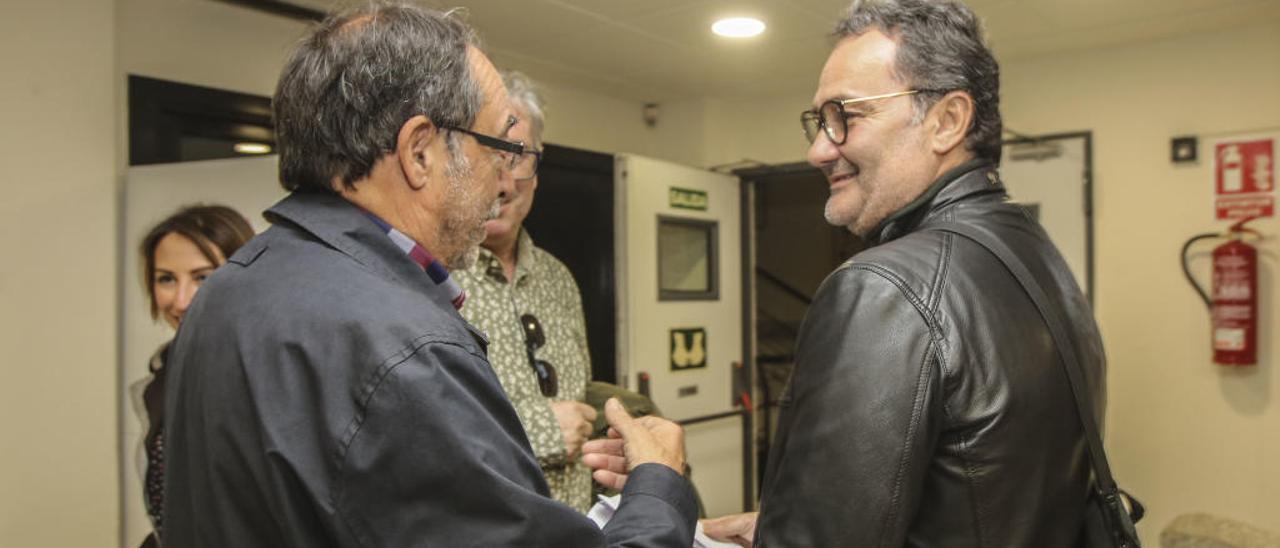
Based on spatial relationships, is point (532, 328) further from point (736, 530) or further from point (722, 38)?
point (722, 38)

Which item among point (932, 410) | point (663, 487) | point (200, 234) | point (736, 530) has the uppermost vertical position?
point (200, 234)

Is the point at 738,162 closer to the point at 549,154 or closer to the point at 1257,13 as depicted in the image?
the point at 549,154

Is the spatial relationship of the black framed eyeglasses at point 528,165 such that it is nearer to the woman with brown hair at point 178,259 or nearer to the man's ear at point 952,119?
the woman with brown hair at point 178,259

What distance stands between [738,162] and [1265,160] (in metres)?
2.11

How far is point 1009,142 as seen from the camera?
352 cm

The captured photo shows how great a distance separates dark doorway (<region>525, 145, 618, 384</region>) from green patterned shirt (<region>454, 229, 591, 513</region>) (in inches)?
63.1

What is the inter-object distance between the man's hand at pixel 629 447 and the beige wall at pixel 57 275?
5.69 ft

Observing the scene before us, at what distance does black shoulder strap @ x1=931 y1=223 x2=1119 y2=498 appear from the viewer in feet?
3.03

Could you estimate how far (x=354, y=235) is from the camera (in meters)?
0.82

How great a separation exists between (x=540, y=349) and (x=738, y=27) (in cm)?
175

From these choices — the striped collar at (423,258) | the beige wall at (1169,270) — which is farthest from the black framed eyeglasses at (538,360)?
the beige wall at (1169,270)

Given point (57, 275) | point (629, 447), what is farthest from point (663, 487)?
point (57, 275)

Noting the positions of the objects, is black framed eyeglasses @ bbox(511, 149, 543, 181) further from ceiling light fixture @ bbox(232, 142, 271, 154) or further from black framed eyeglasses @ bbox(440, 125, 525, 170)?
ceiling light fixture @ bbox(232, 142, 271, 154)

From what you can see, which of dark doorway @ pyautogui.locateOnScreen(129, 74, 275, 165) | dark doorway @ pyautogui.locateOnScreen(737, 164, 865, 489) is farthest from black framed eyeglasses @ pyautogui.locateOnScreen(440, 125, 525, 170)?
dark doorway @ pyautogui.locateOnScreen(737, 164, 865, 489)
